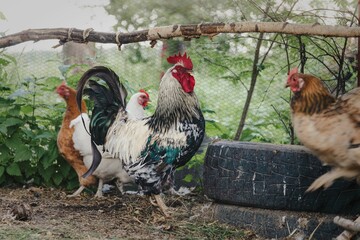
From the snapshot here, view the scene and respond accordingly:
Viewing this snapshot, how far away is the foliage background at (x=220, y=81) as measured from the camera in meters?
4.54

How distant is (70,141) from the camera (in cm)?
478

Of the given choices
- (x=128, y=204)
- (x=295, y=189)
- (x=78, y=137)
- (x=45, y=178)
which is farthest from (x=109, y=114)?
(x=295, y=189)

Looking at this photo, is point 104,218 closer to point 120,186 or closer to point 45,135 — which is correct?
point 120,186

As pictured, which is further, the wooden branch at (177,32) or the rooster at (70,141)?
the rooster at (70,141)

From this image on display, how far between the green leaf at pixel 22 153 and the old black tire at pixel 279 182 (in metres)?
2.08

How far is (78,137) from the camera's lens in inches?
187

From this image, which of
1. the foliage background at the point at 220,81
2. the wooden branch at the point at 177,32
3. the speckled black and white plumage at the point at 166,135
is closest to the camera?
the wooden branch at the point at 177,32

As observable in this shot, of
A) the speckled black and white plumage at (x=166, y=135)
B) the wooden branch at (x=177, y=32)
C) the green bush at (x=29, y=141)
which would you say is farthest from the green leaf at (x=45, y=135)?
the wooden branch at (x=177, y=32)

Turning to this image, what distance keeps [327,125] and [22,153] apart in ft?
9.73

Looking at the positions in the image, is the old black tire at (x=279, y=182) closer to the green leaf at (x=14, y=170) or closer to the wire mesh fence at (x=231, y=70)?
the wire mesh fence at (x=231, y=70)

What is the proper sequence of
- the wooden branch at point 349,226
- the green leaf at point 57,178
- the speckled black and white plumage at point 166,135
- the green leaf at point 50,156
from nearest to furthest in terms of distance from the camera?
the wooden branch at point 349,226, the speckled black and white plumage at point 166,135, the green leaf at point 50,156, the green leaf at point 57,178

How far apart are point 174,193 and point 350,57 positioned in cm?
179

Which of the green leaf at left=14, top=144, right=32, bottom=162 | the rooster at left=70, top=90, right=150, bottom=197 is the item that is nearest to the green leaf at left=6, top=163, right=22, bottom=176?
the green leaf at left=14, top=144, right=32, bottom=162

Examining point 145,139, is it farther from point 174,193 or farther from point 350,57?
point 350,57
